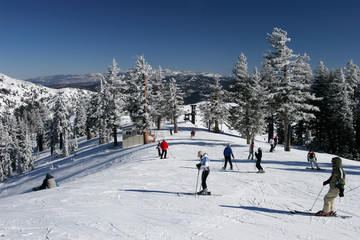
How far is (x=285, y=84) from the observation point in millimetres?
25812

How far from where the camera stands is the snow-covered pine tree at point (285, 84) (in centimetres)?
2545

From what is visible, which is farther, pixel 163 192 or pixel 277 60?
pixel 277 60

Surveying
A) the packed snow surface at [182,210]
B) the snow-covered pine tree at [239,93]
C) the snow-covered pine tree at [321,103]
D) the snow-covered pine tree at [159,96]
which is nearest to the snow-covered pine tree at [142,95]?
the snow-covered pine tree at [159,96]

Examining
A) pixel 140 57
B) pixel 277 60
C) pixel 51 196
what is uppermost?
pixel 140 57

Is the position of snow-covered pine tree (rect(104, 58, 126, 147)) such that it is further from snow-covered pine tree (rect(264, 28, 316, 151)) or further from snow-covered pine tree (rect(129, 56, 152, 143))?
snow-covered pine tree (rect(264, 28, 316, 151))

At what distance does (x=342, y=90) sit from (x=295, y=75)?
16.2m

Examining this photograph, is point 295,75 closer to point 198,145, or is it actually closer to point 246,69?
point 246,69

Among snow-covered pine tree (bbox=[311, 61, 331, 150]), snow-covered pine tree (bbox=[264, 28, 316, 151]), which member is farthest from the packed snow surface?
snow-covered pine tree (bbox=[311, 61, 331, 150])

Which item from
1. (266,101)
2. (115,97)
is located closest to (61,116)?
(115,97)

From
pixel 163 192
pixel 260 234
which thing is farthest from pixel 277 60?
pixel 260 234

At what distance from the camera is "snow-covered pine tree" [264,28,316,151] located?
25.5 m

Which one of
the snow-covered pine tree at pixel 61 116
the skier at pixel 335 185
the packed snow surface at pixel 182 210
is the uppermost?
the snow-covered pine tree at pixel 61 116

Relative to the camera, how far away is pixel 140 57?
3516cm

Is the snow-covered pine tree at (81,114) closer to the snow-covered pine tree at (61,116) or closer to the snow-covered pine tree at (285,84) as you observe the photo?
the snow-covered pine tree at (61,116)
